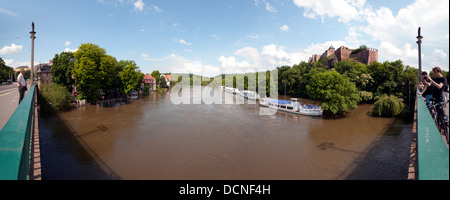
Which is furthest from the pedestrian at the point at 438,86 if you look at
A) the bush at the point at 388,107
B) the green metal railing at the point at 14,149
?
the bush at the point at 388,107

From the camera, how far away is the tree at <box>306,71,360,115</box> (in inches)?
977

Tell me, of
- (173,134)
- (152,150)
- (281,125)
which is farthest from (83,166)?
(281,125)

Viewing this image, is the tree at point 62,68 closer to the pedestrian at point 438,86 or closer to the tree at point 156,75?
the pedestrian at point 438,86

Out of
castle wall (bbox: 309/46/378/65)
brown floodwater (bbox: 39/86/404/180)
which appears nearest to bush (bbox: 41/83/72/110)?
brown floodwater (bbox: 39/86/404/180)

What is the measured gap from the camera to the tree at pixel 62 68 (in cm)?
3086

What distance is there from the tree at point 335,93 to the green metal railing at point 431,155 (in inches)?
907

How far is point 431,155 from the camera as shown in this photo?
2.78 metres

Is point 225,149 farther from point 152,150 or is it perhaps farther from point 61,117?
point 61,117

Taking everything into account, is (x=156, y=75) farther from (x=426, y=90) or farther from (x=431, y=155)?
(x=431, y=155)

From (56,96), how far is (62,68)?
750 cm

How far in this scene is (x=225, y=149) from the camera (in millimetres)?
14953

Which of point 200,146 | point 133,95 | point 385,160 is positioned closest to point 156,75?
point 133,95

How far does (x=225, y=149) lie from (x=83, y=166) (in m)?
8.30

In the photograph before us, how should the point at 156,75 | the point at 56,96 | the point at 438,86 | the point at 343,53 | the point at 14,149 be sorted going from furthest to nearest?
the point at 156,75 < the point at 343,53 < the point at 56,96 < the point at 438,86 < the point at 14,149
